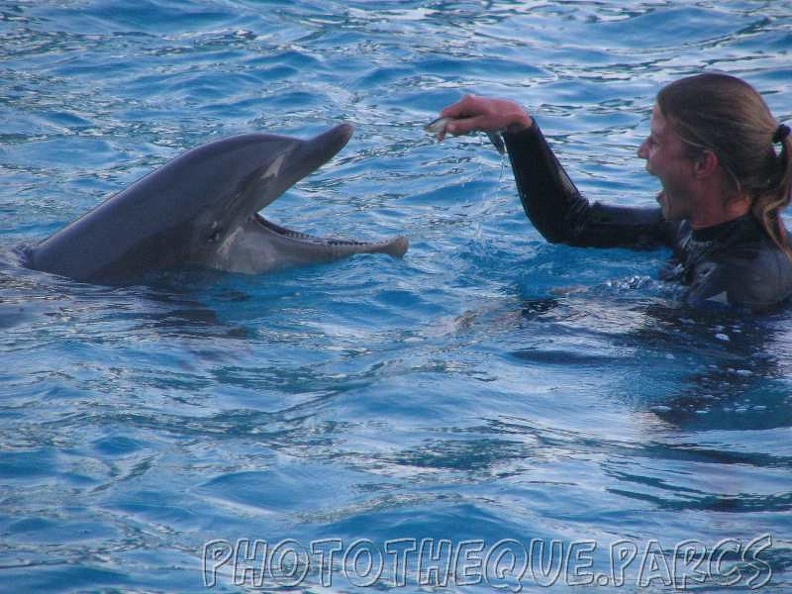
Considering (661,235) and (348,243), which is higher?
(661,235)

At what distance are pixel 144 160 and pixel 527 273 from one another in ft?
12.3

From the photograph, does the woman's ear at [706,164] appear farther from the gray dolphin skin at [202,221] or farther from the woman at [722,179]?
the gray dolphin skin at [202,221]

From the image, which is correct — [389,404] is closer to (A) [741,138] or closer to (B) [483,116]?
(B) [483,116]

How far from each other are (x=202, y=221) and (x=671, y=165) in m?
2.42

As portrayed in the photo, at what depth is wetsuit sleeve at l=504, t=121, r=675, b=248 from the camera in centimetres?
639

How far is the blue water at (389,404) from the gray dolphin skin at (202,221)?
0.11m

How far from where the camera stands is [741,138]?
5.34 metres

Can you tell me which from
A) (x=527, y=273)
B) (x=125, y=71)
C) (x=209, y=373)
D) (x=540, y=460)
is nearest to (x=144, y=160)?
(x=125, y=71)

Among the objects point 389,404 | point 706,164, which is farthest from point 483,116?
point 389,404

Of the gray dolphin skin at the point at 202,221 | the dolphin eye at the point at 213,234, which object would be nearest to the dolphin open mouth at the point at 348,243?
the gray dolphin skin at the point at 202,221

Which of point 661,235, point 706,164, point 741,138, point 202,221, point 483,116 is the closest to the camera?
point 741,138

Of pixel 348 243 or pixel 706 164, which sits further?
pixel 348 243

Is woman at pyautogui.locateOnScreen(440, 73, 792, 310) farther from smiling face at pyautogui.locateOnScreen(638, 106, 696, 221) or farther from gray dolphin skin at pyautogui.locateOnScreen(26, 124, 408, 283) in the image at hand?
gray dolphin skin at pyautogui.locateOnScreen(26, 124, 408, 283)

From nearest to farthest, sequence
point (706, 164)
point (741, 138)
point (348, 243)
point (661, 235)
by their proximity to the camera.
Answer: point (741, 138)
point (706, 164)
point (661, 235)
point (348, 243)
